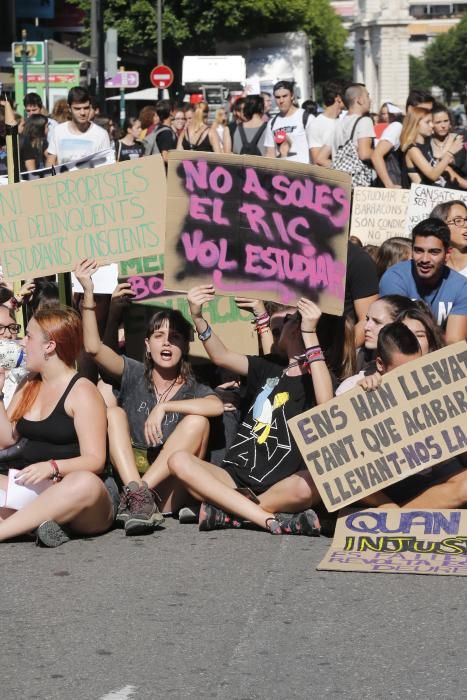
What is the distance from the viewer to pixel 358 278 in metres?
7.68

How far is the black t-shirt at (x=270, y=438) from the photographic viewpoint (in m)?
6.59

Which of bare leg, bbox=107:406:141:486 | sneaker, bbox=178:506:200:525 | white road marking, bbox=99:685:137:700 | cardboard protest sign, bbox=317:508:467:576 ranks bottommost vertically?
sneaker, bbox=178:506:200:525

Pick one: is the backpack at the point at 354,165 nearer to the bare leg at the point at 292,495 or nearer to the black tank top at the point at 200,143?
the black tank top at the point at 200,143

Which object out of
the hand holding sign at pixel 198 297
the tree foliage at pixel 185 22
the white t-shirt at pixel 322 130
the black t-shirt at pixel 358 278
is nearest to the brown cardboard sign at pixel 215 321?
the black t-shirt at pixel 358 278

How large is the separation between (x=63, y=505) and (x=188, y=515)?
0.76 meters

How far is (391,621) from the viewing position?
5133 mm

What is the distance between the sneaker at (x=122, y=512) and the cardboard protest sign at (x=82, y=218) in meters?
1.34

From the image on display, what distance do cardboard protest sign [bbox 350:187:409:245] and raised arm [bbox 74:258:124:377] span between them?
410 centimetres

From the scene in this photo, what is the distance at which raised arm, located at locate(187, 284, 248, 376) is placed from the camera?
6.71 m

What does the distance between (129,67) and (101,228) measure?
5542 centimetres

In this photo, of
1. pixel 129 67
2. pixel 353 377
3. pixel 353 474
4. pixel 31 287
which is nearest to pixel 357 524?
pixel 353 474

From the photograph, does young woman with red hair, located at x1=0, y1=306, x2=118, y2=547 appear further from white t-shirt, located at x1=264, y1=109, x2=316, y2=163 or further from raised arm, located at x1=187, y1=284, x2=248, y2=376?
white t-shirt, located at x1=264, y1=109, x2=316, y2=163

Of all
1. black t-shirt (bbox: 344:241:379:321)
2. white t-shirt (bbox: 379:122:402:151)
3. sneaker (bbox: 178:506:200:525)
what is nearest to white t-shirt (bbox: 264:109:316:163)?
white t-shirt (bbox: 379:122:402:151)

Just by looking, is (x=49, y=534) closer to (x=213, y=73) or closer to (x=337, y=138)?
(x=337, y=138)
